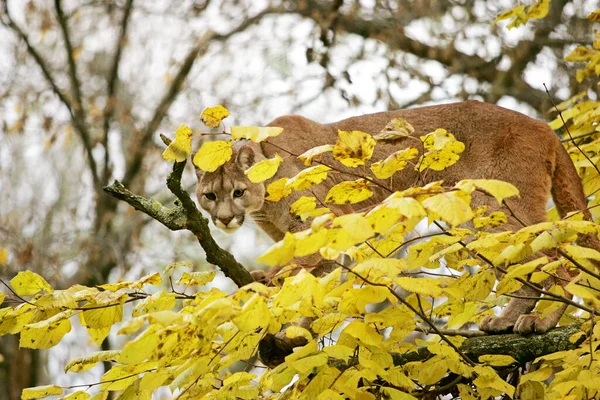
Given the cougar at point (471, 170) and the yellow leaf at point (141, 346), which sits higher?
the yellow leaf at point (141, 346)

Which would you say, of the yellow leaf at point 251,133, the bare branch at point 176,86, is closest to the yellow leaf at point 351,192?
the yellow leaf at point 251,133

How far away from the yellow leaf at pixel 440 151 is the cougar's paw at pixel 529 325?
1.59m

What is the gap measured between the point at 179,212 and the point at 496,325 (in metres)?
2.06

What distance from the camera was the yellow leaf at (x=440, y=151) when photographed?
2.89 meters

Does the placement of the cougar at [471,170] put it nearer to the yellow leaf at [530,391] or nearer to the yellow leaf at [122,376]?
the yellow leaf at [530,391]

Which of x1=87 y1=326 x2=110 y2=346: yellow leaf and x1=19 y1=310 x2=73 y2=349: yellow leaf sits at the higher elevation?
x1=19 y1=310 x2=73 y2=349: yellow leaf

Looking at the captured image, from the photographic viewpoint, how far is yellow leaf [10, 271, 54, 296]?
300 centimetres

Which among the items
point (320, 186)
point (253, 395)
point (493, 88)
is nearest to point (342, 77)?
point (493, 88)

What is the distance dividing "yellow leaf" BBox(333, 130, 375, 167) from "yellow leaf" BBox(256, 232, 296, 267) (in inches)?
29.5

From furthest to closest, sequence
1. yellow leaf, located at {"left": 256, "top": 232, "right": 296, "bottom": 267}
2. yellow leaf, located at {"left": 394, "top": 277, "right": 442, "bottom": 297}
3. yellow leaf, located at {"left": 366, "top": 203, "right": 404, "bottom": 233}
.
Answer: yellow leaf, located at {"left": 394, "top": 277, "right": 442, "bottom": 297} → yellow leaf, located at {"left": 366, "top": 203, "right": 404, "bottom": 233} → yellow leaf, located at {"left": 256, "top": 232, "right": 296, "bottom": 267}

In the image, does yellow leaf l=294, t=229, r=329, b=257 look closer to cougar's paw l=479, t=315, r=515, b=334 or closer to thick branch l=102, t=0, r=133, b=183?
cougar's paw l=479, t=315, r=515, b=334

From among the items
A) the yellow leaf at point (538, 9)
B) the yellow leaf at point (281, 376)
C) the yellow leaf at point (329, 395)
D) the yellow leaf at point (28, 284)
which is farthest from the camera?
the yellow leaf at point (538, 9)

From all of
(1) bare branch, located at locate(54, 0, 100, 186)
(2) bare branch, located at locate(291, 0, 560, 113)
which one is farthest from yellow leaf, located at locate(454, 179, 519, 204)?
(1) bare branch, located at locate(54, 0, 100, 186)

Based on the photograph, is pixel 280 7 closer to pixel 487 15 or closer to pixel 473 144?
pixel 487 15
